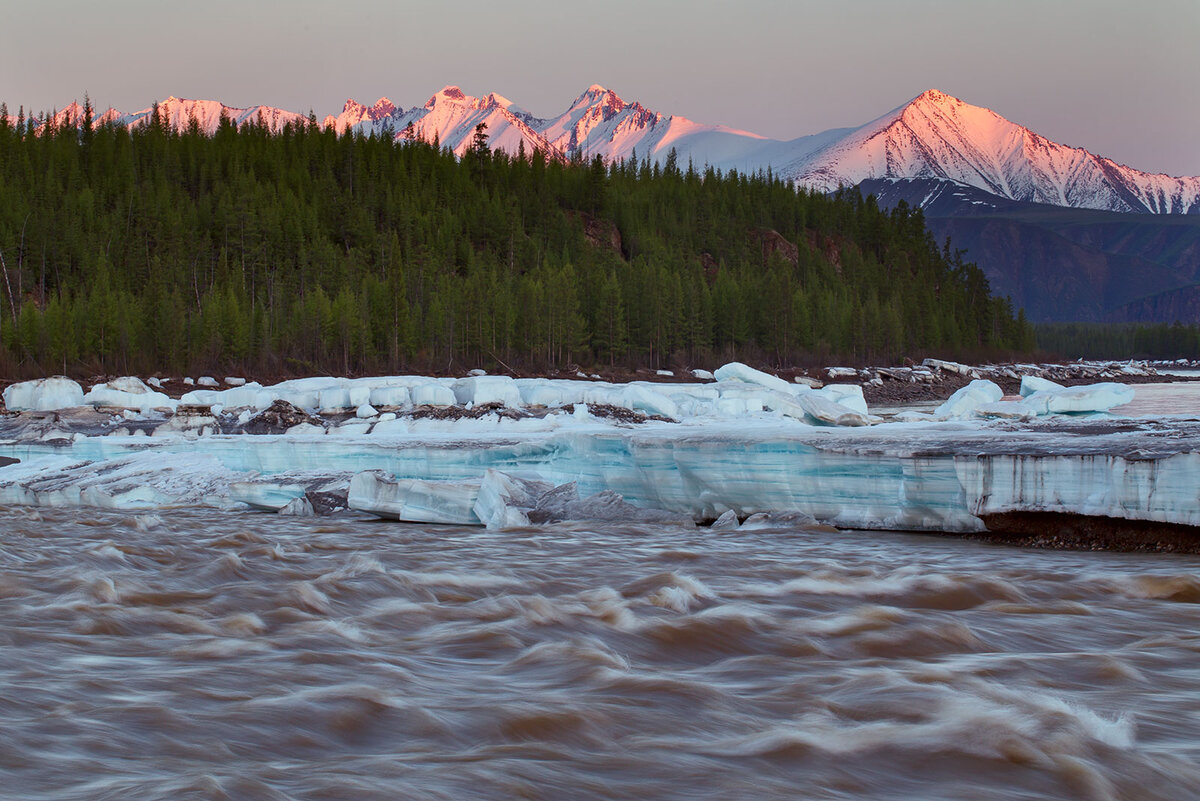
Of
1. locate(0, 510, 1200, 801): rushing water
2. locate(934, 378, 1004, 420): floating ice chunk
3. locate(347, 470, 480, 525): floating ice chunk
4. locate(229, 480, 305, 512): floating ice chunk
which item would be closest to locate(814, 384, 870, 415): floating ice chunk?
locate(934, 378, 1004, 420): floating ice chunk

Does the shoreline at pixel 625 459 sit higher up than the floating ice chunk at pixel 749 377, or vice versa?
the floating ice chunk at pixel 749 377

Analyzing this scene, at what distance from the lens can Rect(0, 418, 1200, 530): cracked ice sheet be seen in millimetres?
9875

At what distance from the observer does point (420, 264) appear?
7975 centimetres

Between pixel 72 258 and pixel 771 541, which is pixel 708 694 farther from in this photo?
pixel 72 258

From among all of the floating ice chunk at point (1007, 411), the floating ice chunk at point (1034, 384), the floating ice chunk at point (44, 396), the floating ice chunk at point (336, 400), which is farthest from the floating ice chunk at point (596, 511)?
the floating ice chunk at point (44, 396)

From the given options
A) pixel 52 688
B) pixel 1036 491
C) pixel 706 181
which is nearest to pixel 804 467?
pixel 1036 491

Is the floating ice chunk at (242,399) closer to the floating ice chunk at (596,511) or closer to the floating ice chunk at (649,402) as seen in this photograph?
the floating ice chunk at (649,402)

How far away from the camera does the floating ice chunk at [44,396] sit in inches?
1143

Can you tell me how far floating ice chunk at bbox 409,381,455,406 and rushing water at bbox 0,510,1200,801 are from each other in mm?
14769

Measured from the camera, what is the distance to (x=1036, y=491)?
10.3 meters

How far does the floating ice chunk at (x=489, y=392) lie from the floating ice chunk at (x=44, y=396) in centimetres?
1287

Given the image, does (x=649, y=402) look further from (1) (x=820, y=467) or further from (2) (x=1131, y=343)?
(2) (x=1131, y=343)

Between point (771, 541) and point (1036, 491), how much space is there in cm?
A: 299

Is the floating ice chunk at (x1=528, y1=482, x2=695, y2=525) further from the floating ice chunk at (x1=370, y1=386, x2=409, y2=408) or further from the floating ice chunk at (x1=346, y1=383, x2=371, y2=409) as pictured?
the floating ice chunk at (x1=346, y1=383, x2=371, y2=409)
